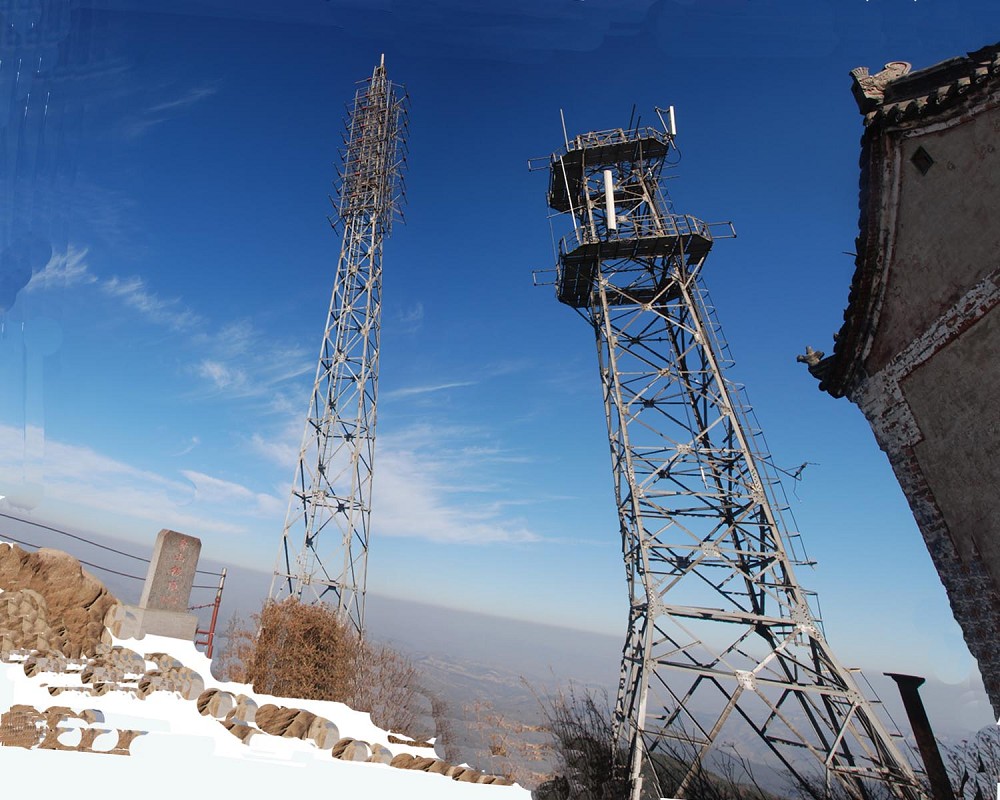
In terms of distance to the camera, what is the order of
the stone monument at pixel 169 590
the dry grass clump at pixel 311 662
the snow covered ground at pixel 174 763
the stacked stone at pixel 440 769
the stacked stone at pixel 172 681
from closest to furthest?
the snow covered ground at pixel 174 763 < the stacked stone at pixel 440 769 < the stacked stone at pixel 172 681 < the stone monument at pixel 169 590 < the dry grass clump at pixel 311 662

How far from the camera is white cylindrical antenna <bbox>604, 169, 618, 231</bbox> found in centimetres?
1695

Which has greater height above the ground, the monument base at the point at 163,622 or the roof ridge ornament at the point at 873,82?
the roof ridge ornament at the point at 873,82

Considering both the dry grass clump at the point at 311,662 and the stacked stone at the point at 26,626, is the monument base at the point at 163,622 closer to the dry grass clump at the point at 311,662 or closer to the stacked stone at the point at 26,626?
the stacked stone at the point at 26,626

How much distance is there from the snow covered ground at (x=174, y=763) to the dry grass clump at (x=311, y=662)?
7728 mm

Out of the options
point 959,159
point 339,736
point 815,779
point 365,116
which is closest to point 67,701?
point 339,736

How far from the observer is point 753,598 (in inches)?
524

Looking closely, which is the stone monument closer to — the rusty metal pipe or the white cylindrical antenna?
the rusty metal pipe

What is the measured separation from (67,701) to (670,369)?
49.4 ft

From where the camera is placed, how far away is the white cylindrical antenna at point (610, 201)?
16953 mm

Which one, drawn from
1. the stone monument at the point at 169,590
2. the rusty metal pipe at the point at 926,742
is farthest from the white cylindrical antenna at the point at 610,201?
the stone monument at the point at 169,590

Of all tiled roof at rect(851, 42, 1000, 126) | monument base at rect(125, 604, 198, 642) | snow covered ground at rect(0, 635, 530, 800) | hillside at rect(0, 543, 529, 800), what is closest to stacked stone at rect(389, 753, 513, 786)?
hillside at rect(0, 543, 529, 800)

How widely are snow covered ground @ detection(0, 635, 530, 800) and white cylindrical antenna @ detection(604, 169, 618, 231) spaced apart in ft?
50.8

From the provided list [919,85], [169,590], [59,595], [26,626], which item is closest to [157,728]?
[26,626]

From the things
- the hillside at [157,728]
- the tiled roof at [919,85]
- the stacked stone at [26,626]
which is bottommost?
the hillside at [157,728]
